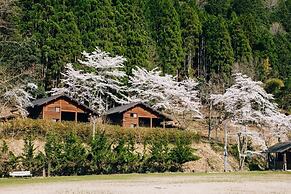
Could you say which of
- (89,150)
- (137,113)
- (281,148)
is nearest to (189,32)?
(137,113)

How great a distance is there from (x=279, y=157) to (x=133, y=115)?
1215 centimetres

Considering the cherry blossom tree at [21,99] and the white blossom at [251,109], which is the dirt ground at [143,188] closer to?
the cherry blossom tree at [21,99]

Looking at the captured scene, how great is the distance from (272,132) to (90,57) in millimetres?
16600

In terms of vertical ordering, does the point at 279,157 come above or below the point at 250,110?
below

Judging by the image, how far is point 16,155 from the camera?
28.0 m

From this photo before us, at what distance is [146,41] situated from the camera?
43844 mm

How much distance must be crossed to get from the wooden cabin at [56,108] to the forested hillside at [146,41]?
2.66 metres

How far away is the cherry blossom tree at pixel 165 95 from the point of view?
41.8 m

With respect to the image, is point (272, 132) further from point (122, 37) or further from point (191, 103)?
point (122, 37)

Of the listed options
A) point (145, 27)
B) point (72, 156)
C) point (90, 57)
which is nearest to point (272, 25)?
point (145, 27)

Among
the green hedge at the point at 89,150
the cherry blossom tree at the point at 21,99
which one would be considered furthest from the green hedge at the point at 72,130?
the cherry blossom tree at the point at 21,99

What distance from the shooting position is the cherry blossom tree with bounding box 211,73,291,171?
38000mm

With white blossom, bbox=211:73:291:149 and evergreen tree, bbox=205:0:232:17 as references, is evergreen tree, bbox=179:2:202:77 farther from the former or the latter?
evergreen tree, bbox=205:0:232:17

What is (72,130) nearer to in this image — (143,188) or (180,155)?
(180,155)
